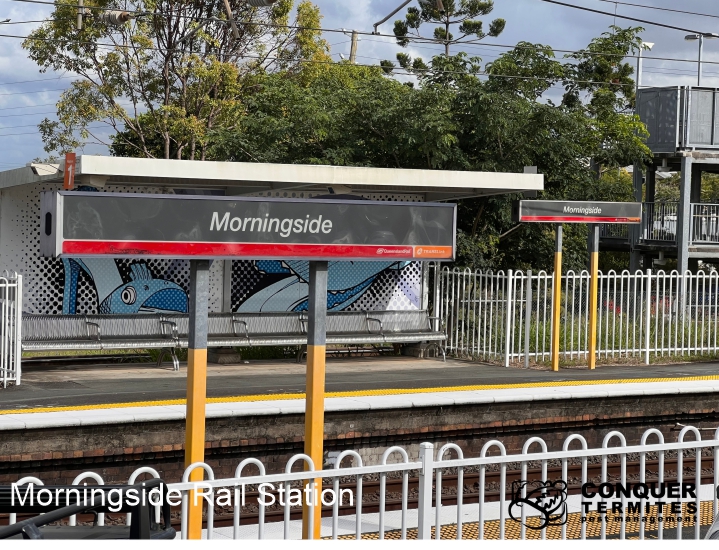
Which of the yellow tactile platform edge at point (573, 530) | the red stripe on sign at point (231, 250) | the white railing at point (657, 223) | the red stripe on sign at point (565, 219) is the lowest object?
the yellow tactile platform edge at point (573, 530)

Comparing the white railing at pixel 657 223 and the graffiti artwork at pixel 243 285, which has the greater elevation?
the white railing at pixel 657 223

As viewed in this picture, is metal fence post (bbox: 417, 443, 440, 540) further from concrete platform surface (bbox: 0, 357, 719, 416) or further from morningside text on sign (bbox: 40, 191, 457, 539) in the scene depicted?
concrete platform surface (bbox: 0, 357, 719, 416)

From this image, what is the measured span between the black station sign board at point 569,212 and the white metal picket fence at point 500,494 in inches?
138

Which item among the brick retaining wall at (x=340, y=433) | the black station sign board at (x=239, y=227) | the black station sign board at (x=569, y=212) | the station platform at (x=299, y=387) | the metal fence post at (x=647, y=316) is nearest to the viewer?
the black station sign board at (x=239, y=227)

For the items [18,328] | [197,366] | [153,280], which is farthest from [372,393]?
[197,366]

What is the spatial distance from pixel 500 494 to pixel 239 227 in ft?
7.46

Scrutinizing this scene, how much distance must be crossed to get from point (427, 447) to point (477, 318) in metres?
11.2

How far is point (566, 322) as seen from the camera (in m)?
16.5

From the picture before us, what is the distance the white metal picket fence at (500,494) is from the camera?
221 inches

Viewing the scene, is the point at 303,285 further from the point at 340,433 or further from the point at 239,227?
the point at 239,227

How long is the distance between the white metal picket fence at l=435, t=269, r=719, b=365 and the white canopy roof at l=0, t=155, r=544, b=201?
1691mm

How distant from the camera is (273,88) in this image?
77.2ft

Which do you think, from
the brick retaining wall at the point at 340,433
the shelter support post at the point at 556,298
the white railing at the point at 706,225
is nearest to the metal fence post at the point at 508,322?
the shelter support post at the point at 556,298

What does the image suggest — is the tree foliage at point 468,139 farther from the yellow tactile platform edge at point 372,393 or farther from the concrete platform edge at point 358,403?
the concrete platform edge at point 358,403
